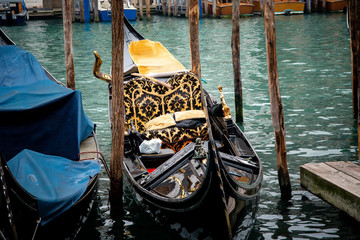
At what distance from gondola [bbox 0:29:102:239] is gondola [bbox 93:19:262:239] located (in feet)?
1.55

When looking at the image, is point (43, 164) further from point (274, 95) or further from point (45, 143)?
point (274, 95)

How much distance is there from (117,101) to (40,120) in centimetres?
64

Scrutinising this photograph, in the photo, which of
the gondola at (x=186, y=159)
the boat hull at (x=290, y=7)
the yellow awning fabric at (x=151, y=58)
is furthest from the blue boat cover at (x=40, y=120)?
the boat hull at (x=290, y=7)

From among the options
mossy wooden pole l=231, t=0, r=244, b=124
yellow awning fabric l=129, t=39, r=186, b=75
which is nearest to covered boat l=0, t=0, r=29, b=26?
yellow awning fabric l=129, t=39, r=186, b=75

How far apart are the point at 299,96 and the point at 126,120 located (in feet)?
12.0

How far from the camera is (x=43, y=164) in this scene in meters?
3.43

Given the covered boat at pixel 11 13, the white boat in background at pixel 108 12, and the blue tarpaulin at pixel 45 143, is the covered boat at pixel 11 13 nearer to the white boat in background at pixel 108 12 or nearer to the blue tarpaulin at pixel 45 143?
the white boat in background at pixel 108 12

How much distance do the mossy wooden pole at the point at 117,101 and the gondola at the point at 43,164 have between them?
164mm

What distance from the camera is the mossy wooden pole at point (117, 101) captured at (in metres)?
3.65

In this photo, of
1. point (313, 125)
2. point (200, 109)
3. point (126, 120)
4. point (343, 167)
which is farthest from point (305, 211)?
point (313, 125)

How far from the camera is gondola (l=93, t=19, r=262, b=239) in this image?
3137 mm

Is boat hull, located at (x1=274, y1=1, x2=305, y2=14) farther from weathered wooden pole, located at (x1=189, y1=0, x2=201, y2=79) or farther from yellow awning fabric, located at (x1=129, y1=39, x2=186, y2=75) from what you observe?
weathered wooden pole, located at (x1=189, y1=0, x2=201, y2=79)

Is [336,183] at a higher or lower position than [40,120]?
lower

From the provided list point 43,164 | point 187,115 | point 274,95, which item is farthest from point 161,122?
point 43,164
